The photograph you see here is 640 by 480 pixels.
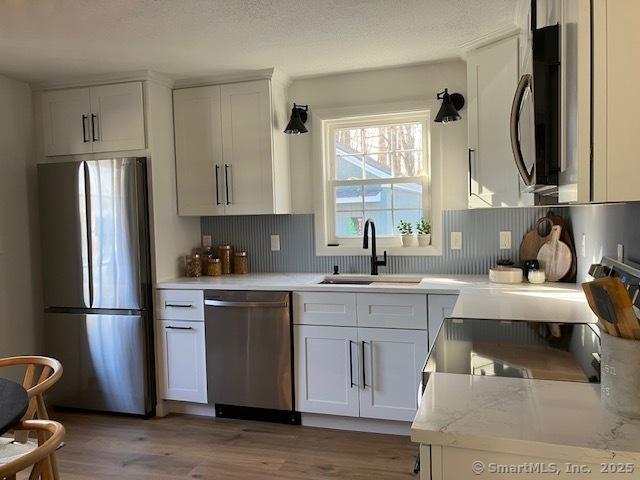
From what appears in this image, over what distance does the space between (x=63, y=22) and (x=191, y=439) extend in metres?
2.30

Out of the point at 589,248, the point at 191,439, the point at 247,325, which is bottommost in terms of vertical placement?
the point at 191,439

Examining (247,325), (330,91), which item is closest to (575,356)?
(247,325)

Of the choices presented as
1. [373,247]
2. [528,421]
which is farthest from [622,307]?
[373,247]

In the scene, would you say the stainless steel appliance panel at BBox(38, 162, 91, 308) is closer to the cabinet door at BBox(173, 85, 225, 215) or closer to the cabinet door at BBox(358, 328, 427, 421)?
the cabinet door at BBox(173, 85, 225, 215)

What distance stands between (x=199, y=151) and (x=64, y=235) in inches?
40.8

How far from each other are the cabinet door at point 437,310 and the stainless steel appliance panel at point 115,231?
5.81ft

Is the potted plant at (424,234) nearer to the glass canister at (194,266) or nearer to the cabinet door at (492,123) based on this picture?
the cabinet door at (492,123)

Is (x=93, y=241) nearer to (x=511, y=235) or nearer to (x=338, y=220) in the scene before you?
(x=338, y=220)

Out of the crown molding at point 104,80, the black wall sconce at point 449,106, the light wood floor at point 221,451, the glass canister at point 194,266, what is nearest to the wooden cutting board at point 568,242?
the black wall sconce at point 449,106

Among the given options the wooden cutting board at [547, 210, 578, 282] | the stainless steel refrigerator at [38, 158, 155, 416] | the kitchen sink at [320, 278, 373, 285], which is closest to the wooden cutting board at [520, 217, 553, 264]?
the wooden cutting board at [547, 210, 578, 282]

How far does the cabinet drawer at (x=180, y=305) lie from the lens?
Answer: 305cm

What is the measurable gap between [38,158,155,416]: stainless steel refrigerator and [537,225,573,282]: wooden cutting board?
244cm

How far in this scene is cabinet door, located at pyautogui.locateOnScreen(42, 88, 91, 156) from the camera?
10.5 ft

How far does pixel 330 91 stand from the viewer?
10.9 ft
